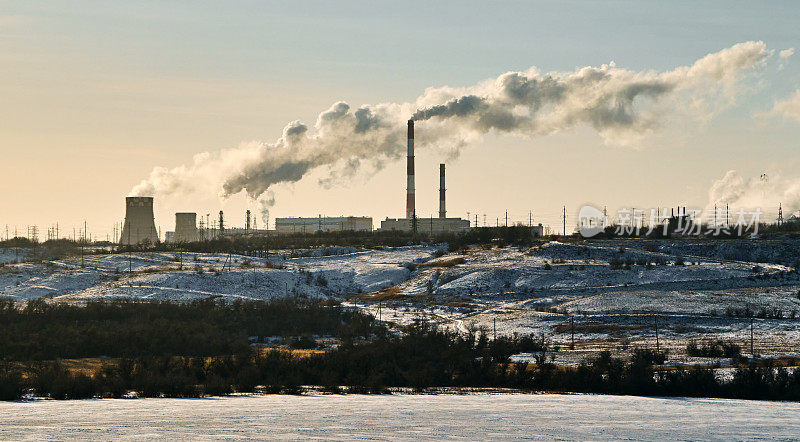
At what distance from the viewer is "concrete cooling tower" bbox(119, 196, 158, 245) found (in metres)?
120

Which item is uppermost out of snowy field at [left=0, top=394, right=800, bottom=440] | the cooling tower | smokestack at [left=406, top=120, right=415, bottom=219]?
smokestack at [left=406, top=120, right=415, bottom=219]

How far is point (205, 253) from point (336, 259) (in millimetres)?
11919

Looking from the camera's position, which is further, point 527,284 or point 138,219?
point 138,219

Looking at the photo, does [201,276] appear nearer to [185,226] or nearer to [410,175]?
[410,175]

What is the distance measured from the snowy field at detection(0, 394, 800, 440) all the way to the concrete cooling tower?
341 feet

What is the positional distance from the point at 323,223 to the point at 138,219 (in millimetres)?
34810

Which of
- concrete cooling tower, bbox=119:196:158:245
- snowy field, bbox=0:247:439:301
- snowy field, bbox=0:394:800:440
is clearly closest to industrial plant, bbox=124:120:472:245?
concrete cooling tower, bbox=119:196:158:245

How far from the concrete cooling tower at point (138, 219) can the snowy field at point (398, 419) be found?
103895mm

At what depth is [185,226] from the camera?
135m

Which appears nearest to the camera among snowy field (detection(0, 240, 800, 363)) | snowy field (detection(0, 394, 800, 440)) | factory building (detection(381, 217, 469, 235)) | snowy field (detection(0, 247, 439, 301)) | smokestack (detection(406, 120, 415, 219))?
snowy field (detection(0, 394, 800, 440))

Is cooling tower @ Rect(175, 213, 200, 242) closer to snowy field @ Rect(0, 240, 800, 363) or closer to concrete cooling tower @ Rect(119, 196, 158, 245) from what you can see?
concrete cooling tower @ Rect(119, 196, 158, 245)

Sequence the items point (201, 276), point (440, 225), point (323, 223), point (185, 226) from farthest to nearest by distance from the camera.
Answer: point (323, 223), point (185, 226), point (440, 225), point (201, 276)

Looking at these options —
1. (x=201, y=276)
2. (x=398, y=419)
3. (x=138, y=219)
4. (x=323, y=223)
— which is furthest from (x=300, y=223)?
(x=398, y=419)

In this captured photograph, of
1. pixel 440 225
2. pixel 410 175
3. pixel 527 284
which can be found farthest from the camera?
pixel 440 225
